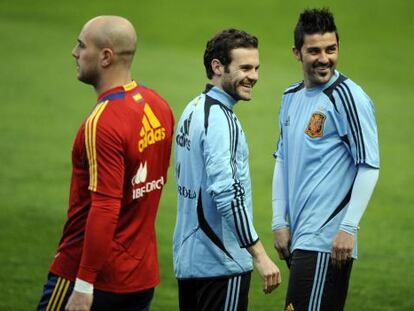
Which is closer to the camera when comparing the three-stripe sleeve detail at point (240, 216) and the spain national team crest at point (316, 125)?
the three-stripe sleeve detail at point (240, 216)

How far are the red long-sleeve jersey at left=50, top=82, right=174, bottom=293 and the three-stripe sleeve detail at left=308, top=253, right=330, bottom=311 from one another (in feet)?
3.76

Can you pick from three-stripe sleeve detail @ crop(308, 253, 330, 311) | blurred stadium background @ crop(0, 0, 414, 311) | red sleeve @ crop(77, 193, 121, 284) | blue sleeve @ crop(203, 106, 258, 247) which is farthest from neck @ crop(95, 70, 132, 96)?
blurred stadium background @ crop(0, 0, 414, 311)

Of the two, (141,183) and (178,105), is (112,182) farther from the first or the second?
(178,105)

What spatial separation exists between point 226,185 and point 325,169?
0.79m

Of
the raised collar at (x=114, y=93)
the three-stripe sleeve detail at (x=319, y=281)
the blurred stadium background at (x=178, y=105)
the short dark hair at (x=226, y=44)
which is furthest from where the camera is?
the blurred stadium background at (x=178, y=105)

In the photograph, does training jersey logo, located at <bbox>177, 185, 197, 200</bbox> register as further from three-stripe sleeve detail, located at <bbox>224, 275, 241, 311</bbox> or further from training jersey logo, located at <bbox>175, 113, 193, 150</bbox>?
three-stripe sleeve detail, located at <bbox>224, 275, 241, 311</bbox>

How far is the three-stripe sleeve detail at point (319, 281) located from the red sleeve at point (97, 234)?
1598mm

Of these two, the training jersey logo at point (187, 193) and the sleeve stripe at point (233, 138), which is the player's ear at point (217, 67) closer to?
the sleeve stripe at point (233, 138)

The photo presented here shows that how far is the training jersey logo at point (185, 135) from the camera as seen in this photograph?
622cm

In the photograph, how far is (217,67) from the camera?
6.34 meters

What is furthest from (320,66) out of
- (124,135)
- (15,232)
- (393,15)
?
(393,15)

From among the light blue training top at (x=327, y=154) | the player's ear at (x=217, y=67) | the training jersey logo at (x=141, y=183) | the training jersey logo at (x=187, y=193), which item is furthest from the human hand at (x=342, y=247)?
the training jersey logo at (x=141, y=183)

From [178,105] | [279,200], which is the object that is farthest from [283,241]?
[178,105]

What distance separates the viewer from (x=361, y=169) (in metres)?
6.35
